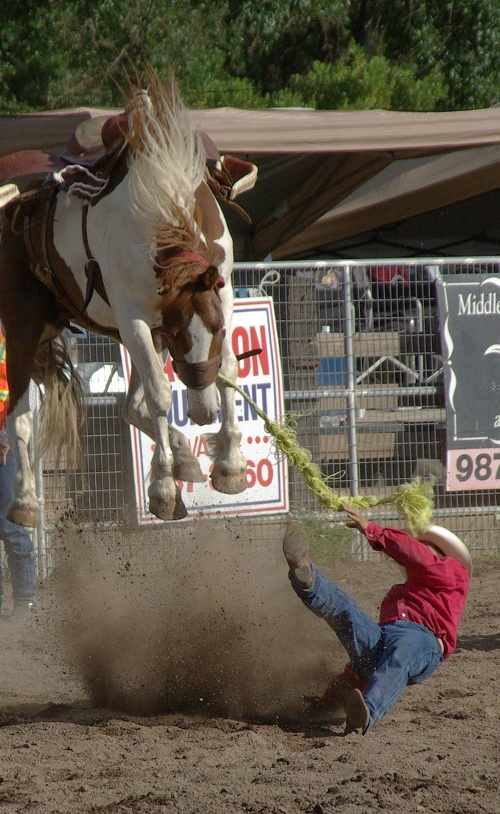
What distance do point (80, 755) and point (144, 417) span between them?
164 centimetres

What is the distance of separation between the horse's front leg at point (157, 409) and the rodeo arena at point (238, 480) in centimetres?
1

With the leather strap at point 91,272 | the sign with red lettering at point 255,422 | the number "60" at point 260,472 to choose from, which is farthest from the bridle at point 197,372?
the number "60" at point 260,472

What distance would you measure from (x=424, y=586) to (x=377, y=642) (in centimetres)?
32

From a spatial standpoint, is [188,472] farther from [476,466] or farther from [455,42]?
[455,42]

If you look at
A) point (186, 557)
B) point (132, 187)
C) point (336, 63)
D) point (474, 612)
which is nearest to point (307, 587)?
point (132, 187)

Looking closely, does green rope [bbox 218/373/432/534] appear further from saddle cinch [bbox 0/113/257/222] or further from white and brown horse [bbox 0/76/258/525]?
saddle cinch [bbox 0/113/257/222]

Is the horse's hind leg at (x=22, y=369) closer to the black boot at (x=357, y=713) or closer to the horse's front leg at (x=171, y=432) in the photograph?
the horse's front leg at (x=171, y=432)

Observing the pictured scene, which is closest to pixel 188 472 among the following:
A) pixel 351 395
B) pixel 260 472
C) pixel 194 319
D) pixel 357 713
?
pixel 194 319

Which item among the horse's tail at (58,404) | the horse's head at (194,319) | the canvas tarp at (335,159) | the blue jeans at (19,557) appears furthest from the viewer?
the canvas tarp at (335,159)

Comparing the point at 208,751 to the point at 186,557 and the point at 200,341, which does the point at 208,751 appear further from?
the point at 186,557

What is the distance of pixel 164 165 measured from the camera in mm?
4836

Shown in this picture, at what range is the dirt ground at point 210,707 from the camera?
3770 millimetres

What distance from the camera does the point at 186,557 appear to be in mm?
6848

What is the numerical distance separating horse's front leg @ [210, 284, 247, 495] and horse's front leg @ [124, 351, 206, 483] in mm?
88
